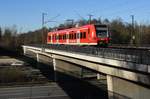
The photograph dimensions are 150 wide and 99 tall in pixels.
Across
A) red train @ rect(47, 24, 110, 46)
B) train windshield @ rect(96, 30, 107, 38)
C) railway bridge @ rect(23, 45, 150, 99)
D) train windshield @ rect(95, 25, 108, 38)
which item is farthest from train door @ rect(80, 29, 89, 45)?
railway bridge @ rect(23, 45, 150, 99)

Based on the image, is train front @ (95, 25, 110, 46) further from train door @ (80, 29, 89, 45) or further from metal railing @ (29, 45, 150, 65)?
metal railing @ (29, 45, 150, 65)

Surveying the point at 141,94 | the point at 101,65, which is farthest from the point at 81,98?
the point at 141,94

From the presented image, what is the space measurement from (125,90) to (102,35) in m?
18.1

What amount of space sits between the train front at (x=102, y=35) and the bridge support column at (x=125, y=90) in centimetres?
1258

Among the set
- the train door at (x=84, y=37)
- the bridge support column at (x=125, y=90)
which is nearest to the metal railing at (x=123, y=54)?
the bridge support column at (x=125, y=90)

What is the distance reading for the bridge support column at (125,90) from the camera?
1093 inches

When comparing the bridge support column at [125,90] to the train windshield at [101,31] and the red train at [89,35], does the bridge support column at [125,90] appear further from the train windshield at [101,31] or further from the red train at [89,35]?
the train windshield at [101,31]

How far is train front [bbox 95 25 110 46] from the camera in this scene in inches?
1895

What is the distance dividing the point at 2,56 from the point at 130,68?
133 m

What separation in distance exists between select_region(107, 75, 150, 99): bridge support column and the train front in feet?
41.3

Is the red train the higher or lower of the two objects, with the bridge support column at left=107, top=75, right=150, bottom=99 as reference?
higher

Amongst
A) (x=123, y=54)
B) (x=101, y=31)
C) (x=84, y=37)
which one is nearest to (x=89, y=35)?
(x=101, y=31)

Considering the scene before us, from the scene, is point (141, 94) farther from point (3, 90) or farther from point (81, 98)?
point (3, 90)

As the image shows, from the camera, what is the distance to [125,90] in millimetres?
31547
